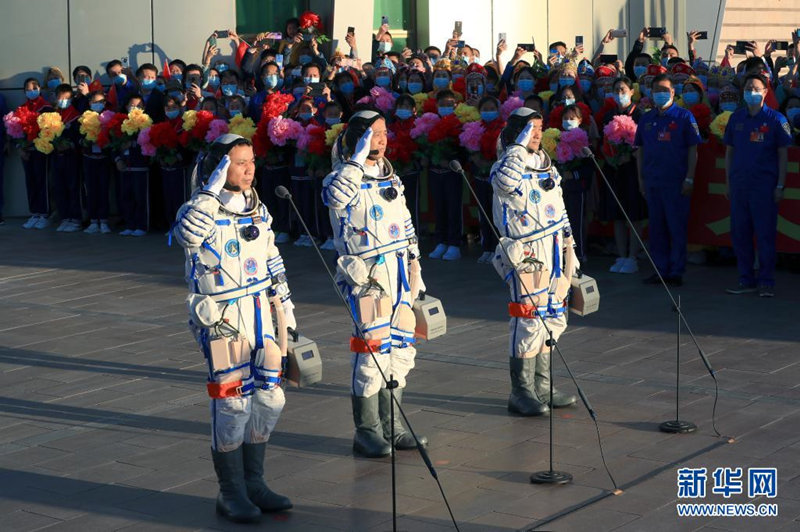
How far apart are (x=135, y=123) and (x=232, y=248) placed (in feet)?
41.4

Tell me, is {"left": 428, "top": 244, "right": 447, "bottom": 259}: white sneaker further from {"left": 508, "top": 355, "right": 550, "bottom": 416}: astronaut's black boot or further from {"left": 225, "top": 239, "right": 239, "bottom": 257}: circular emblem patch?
{"left": 225, "top": 239, "right": 239, "bottom": 257}: circular emblem patch

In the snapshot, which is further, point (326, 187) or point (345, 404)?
point (345, 404)

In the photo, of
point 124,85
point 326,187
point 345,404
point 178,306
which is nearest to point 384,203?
point 326,187

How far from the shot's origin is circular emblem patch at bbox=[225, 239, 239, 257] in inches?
303

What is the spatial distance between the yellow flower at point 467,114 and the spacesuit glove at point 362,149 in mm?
8252

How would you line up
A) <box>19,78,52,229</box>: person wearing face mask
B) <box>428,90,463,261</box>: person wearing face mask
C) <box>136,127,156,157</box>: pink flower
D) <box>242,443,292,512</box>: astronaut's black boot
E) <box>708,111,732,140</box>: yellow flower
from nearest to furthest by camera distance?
1. <box>242,443,292,512</box>: astronaut's black boot
2. <box>708,111,732,140</box>: yellow flower
3. <box>428,90,463,261</box>: person wearing face mask
4. <box>136,127,156,157</box>: pink flower
5. <box>19,78,52,229</box>: person wearing face mask

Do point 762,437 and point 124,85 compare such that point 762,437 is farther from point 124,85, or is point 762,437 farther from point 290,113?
point 124,85

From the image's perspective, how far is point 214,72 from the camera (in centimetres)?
2194

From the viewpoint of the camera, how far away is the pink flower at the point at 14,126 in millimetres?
21109

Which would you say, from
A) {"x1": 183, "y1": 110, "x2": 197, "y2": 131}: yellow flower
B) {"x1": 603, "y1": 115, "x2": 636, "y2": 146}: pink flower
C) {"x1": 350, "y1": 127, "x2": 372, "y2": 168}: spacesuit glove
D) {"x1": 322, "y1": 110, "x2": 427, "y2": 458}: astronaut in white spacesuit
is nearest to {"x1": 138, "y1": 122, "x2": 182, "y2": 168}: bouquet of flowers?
{"x1": 183, "y1": 110, "x2": 197, "y2": 131}: yellow flower

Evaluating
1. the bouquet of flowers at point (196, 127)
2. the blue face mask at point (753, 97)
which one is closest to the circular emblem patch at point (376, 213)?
the blue face mask at point (753, 97)

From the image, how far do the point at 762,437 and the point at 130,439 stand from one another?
14.4 feet

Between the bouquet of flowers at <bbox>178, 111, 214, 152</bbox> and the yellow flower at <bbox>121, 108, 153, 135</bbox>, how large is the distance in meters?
0.71

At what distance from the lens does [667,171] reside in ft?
49.3
